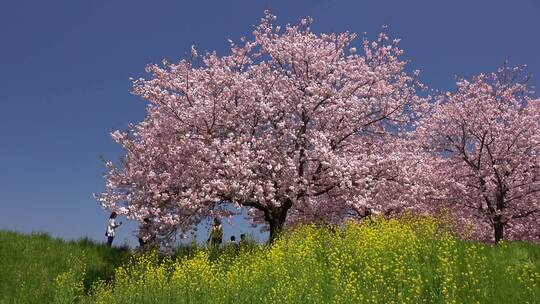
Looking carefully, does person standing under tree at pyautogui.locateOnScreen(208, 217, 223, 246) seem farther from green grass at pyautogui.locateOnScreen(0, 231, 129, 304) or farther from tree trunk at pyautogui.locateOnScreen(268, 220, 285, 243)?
green grass at pyautogui.locateOnScreen(0, 231, 129, 304)

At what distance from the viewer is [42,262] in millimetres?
19156

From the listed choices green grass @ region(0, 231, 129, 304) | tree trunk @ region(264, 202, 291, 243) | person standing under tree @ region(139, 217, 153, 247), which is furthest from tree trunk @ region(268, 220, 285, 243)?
green grass @ region(0, 231, 129, 304)

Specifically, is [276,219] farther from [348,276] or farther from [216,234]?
[348,276]

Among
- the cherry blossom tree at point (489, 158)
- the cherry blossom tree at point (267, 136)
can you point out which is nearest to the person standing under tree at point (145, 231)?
the cherry blossom tree at point (267, 136)

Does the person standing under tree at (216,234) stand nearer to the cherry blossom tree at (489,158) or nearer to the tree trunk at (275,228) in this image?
the tree trunk at (275,228)

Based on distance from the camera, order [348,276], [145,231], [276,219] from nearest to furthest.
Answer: [348,276] → [145,231] → [276,219]

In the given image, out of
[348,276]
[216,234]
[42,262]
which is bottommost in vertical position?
[42,262]

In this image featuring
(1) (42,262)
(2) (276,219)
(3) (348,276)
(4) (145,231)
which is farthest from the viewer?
(2) (276,219)

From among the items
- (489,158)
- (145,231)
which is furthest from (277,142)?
(489,158)

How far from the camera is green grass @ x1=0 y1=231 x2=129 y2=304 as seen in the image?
52.9ft

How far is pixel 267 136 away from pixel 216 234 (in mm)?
4872

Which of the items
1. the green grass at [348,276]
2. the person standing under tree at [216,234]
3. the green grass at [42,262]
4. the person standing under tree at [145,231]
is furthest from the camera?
the person standing under tree at [216,234]

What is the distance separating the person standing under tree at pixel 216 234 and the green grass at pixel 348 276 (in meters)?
2.26

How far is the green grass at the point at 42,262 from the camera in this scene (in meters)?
16.1
